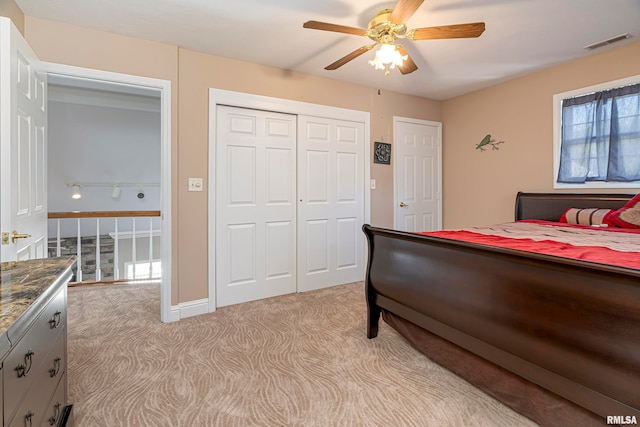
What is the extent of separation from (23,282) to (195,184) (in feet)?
6.40

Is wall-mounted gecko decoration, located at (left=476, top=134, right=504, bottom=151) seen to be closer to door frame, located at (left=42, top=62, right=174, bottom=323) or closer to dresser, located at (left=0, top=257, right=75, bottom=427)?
door frame, located at (left=42, top=62, right=174, bottom=323)

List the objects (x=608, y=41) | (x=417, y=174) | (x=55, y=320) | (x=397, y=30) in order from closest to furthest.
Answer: (x=55, y=320)
(x=397, y=30)
(x=608, y=41)
(x=417, y=174)

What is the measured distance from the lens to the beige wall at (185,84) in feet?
7.89

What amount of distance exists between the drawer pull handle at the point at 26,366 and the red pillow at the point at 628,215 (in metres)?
3.61

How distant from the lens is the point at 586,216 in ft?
9.14

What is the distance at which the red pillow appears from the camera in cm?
245

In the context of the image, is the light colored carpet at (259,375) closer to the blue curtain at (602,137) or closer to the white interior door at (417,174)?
the white interior door at (417,174)

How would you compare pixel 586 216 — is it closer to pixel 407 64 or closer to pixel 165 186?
pixel 407 64

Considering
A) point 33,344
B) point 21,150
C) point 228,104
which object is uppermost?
point 228,104

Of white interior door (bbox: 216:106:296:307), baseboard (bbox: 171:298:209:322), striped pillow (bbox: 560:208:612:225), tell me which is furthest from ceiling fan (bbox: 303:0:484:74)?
baseboard (bbox: 171:298:209:322)

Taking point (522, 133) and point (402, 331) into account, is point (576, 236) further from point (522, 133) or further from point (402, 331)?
point (522, 133)

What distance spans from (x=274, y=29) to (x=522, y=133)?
2.92 m

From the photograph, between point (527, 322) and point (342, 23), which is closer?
point (527, 322)

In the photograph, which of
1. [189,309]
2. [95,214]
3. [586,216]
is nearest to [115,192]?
[95,214]
